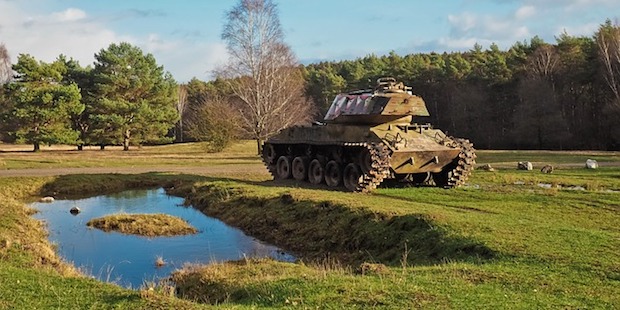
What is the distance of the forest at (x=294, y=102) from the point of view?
4878 cm

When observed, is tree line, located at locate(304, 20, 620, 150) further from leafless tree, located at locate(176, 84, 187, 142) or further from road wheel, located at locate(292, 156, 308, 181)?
road wheel, located at locate(292, 156, 308, 181)

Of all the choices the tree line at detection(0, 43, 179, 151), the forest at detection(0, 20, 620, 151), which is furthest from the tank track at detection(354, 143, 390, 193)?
the tree line at detection(0, 43, 179, 151)

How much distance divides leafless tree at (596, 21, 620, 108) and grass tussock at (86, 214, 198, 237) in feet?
124

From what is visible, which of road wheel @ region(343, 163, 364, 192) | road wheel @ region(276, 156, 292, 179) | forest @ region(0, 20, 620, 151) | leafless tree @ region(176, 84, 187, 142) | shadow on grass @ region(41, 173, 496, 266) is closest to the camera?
shadow on grass @ region(41, 173, 496, 266)

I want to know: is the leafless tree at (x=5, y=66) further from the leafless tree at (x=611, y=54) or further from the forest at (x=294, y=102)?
the leafless tree at (x=611, y=54)

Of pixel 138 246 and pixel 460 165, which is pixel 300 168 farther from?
pixel 138 246

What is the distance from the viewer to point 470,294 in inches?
285

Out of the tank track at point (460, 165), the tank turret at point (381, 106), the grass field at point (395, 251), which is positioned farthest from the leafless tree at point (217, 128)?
the tank track at point (460, 165)

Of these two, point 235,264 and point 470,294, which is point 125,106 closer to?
point 235,264

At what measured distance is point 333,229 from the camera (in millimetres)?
15109

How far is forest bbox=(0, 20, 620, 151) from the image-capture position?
48.8 meters

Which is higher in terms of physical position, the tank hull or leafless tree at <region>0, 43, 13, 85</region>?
leafless tree at <region>0, 43, 13, 85</region>

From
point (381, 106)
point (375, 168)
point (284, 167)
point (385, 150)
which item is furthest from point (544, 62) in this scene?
point (375, 168)

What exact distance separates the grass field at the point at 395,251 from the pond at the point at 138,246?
66 cm
